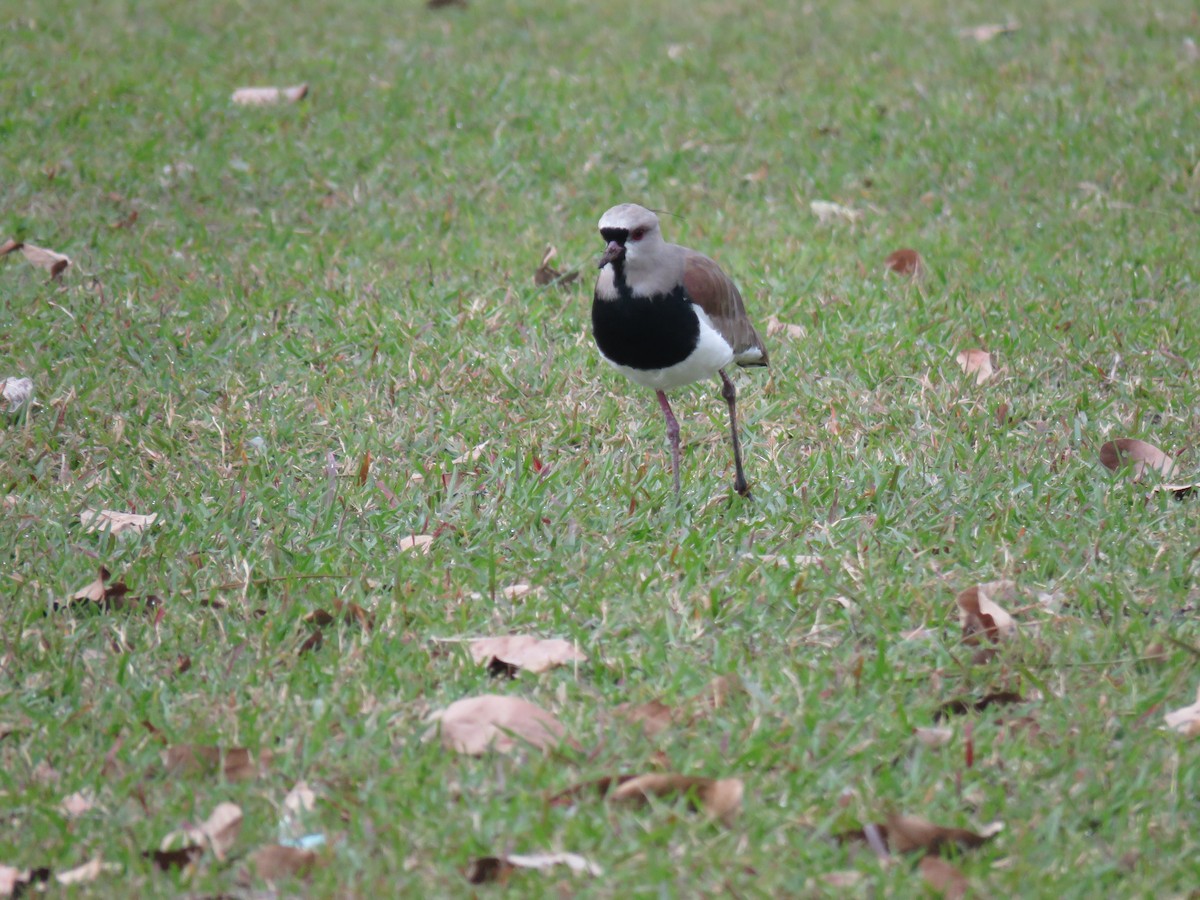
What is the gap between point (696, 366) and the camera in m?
4.14

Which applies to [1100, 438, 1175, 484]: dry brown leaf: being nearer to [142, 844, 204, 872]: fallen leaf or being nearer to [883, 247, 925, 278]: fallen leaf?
[883, 247, 925, 278]: fallen leaf

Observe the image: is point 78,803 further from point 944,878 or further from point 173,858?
point 944,878

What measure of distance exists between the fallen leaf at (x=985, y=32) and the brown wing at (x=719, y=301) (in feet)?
18.8

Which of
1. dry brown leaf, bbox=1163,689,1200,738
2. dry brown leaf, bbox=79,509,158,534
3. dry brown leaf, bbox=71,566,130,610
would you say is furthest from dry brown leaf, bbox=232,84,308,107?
dry brown leaf, bbox=1163,689,1200,738

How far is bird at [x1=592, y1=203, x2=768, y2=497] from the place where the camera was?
400 centimetres

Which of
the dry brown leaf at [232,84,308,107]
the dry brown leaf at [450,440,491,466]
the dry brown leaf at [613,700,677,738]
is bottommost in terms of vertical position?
the dry brown leaf at [450,440,491,466]

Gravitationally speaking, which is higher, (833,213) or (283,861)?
(283,861)

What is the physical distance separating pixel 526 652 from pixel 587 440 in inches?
62.5

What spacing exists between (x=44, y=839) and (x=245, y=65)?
6.67 metres

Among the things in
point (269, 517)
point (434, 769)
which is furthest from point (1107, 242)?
point (434, 769)

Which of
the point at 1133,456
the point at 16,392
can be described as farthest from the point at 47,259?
the point at 1133,456

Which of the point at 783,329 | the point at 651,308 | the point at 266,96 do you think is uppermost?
the point at 651,308

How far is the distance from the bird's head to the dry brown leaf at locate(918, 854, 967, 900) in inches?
77.0

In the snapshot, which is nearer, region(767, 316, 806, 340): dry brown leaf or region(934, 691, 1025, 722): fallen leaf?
region(934, 691, 1025, 722): fallen leaf
